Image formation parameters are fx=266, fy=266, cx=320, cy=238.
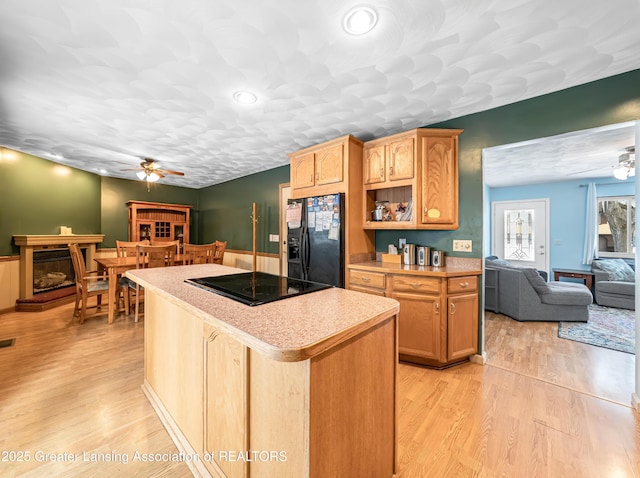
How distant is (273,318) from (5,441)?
1.95 m

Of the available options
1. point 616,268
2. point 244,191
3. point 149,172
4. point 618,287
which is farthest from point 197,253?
point 616,268

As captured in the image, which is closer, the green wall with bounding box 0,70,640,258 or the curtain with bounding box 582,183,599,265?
the green wall with bounding box 0,70,640,258

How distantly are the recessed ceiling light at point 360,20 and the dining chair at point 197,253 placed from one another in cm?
362

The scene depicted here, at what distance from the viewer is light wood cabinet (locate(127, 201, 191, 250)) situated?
18.4ft

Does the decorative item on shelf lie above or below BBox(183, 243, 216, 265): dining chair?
above

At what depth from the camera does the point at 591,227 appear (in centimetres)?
539

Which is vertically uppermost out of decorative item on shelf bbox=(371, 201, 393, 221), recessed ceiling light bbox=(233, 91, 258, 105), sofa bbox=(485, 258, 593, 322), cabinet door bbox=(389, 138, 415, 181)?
recessed ceiling light bbox=(233, 91, 258, 105)

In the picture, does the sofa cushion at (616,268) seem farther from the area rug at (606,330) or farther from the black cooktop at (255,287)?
the black cooktop at (255,287)

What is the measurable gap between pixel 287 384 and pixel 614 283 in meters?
6.13

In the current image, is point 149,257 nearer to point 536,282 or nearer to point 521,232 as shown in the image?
point 536,282

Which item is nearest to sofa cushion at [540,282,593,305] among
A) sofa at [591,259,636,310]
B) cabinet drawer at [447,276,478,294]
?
sofa at [591,259,636,310]

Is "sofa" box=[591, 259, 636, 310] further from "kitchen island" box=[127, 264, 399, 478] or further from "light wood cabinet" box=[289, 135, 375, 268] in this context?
"kitchen island" box=[127, 264, 399, 478]

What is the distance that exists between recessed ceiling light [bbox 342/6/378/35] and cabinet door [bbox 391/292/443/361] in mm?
2054

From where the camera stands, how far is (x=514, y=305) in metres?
3.81
